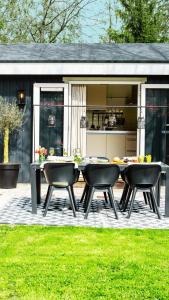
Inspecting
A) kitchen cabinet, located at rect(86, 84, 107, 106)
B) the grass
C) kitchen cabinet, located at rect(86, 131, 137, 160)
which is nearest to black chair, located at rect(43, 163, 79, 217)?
the grass

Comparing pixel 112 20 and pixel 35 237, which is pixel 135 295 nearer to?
pixel 35 237

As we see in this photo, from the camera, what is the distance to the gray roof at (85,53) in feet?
33.5

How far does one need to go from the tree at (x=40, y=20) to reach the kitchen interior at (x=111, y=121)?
1046cm

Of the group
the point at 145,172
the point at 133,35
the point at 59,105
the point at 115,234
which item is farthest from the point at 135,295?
the point at 133,35

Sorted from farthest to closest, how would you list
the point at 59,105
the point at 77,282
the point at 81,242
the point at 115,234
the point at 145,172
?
the point at 59,105
the point at 145,172
the point at 115,234
the point at 81,242
the point at 77,282

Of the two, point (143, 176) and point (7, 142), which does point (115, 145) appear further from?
point (143, 176)

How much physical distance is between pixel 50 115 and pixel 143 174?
4119 mm

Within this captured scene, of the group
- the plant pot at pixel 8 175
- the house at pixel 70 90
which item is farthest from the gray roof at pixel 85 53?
the plant pot at pixel 8 175

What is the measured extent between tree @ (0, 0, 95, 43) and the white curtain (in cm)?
1267

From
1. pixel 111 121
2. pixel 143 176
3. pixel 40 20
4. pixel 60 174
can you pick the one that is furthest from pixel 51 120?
pixel 40 20

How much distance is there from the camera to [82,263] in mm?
4602

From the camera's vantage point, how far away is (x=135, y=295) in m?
3.76

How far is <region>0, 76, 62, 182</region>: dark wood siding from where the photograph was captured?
1058 centimetres

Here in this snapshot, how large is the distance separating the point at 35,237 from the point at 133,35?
62.1 feet
